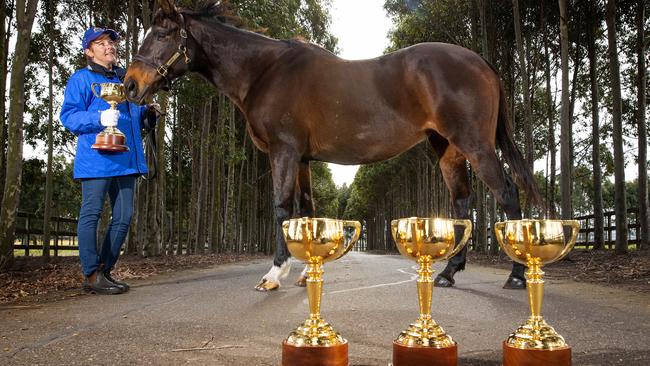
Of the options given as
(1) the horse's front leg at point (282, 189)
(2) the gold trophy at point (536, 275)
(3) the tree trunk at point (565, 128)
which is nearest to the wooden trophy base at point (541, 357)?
(2) the gold trophy at point (536, 275)

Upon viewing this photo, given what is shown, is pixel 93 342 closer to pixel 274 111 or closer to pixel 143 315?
pixel 143 315

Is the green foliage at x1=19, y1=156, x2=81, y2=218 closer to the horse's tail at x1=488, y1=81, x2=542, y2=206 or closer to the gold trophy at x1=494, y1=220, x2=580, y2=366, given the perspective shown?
the horse's tail at x1=488, y1=81, x2=542, y2=206

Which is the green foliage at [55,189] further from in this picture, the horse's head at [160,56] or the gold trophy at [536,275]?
the gold trophy at [536,275]

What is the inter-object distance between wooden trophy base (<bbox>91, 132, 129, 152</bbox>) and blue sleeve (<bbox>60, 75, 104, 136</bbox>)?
0.99 feet

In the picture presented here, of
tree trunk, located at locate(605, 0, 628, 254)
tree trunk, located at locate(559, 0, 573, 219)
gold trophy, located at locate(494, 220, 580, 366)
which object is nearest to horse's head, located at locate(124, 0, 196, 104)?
gold trophy, located at locate(494, 220, 580, 366)

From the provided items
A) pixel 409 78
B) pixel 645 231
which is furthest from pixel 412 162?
pixel 409 78

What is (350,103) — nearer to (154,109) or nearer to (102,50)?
(154,109)

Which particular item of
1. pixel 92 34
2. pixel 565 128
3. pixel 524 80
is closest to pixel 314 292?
pixel 92 34

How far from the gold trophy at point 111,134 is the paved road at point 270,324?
131 cm

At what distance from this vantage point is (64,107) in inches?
185

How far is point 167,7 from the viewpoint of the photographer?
14.9 ft

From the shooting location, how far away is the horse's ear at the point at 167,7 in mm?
4492

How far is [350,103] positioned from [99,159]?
239 centimetres

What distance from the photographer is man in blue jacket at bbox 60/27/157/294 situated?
15.1 feet
